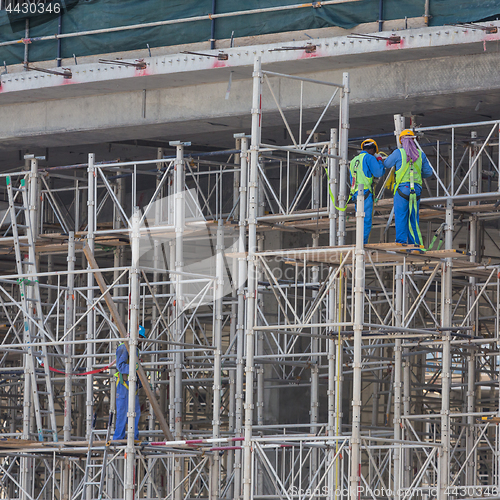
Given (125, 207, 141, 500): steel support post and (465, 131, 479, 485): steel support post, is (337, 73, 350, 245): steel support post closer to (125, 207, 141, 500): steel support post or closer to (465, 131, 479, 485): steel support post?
(465, 131, 479, 485): steel support post

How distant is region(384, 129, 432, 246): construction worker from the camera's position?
19.2 meters

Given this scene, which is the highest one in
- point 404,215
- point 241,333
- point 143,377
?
point 404,215

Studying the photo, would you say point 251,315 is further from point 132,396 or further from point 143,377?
point 143,377

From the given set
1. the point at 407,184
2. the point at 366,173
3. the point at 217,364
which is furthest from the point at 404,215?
the point at 217,364

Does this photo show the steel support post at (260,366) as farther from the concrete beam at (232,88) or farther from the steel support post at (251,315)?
the steel support post at (251,315)

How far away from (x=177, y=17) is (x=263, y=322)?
6.96 m

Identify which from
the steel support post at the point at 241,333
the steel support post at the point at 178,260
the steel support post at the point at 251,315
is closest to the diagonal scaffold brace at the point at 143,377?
the steel support post at the point at 178,260

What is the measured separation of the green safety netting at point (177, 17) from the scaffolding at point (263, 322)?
1.49 meters

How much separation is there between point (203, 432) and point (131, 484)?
25.1 ft

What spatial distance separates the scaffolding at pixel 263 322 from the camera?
1866cm

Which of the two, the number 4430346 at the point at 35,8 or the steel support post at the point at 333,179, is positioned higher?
the number 4430346 at the point at 35,8

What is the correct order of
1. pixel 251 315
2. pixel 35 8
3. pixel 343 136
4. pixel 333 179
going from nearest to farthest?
1. pixel 251 315
2. pixel 343 136
3. pixel 333 179
4. pixel 35 8

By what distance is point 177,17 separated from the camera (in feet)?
79.3

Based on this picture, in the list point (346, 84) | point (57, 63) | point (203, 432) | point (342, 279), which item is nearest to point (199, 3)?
point (57, 63)
